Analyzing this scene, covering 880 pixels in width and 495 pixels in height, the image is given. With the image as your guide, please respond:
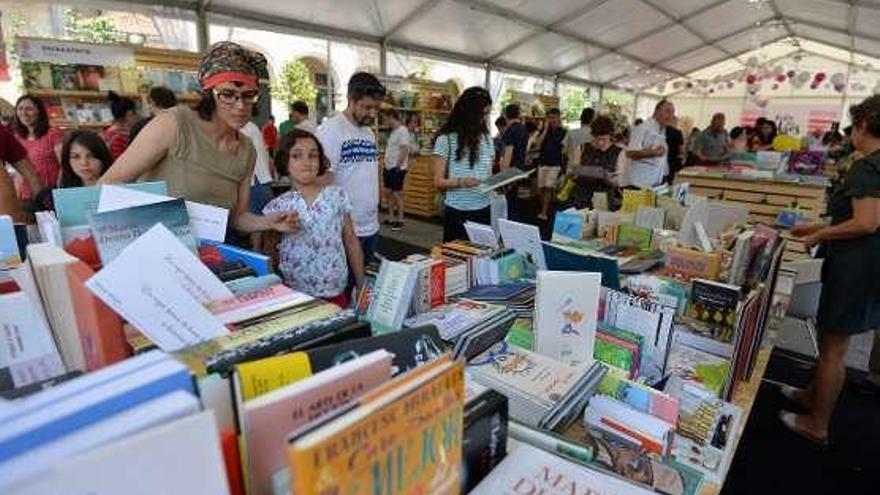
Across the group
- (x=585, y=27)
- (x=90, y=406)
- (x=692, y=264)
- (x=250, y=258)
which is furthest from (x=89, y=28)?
(x=585, y=27)

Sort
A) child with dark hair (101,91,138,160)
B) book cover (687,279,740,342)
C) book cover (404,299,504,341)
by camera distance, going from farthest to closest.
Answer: child with dark hair (101,91,138,160) < book cover (687,279,740,342) < book cover (404,299,504,341)

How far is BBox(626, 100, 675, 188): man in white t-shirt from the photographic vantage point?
443cm

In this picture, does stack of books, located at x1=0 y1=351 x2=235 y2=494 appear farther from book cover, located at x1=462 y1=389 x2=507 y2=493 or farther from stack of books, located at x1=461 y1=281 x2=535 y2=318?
stack of books, located at x1=461 y1=281 x2=535 y2=318

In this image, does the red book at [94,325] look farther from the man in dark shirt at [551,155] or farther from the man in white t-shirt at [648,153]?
the man in dark shirt at [551,155]

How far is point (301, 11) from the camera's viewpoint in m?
6.36

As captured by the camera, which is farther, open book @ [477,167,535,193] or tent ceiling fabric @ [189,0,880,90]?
tent ceiling fabric @ [189,0,880,90]

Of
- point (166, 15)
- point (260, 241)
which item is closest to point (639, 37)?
point (166, 15)

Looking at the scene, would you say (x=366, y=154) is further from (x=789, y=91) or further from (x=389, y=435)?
(x=789, y=91)

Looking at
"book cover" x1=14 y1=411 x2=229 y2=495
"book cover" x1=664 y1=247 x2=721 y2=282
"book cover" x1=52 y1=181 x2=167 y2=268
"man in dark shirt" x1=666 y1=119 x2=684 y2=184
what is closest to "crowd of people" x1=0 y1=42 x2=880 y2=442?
"book cover" x1=52 y1=181 x2=167 y2=268

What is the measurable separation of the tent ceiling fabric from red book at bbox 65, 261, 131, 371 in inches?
223

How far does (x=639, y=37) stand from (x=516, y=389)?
12009mm

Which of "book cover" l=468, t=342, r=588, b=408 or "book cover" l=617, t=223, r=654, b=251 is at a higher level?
"book cover" l=617, t=223, r=654, b=251

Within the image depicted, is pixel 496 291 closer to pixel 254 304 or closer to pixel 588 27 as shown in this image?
pixel 254 304

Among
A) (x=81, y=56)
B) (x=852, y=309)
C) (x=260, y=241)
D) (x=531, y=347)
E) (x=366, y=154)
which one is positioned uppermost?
(x=81, y=56)
